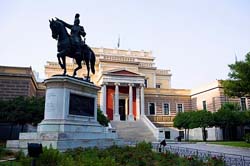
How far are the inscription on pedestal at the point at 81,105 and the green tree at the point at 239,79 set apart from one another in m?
14.1

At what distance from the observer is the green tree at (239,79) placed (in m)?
22.7

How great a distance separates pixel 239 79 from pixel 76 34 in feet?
51.8

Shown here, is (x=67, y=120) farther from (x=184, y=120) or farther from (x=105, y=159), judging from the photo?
(x=184, y=120)

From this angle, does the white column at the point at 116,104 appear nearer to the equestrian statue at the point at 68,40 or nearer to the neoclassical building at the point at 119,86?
the neoclassical building at the point at 119,86

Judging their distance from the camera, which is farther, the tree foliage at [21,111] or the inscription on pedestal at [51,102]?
the tree foliage at [21,111]

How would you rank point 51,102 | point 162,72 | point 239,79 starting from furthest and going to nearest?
point 162,72 → point 239,79 → point 51,102

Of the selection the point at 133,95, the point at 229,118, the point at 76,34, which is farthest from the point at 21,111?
the point at 229,118

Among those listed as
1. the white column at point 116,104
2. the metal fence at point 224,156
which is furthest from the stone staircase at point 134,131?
the metal fence at point 224,156

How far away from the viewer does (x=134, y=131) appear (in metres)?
33.4

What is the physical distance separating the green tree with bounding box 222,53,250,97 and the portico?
1741 cm

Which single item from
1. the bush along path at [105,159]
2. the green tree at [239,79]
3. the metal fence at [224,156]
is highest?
the green tree at [239,79]

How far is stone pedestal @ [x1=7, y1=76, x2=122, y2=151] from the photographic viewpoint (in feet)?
43.1

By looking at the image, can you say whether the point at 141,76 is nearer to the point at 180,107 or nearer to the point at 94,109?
the point at 180,107

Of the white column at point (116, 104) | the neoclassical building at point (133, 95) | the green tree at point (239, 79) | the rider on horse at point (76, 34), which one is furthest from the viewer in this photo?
the white column at point (116, 104)
